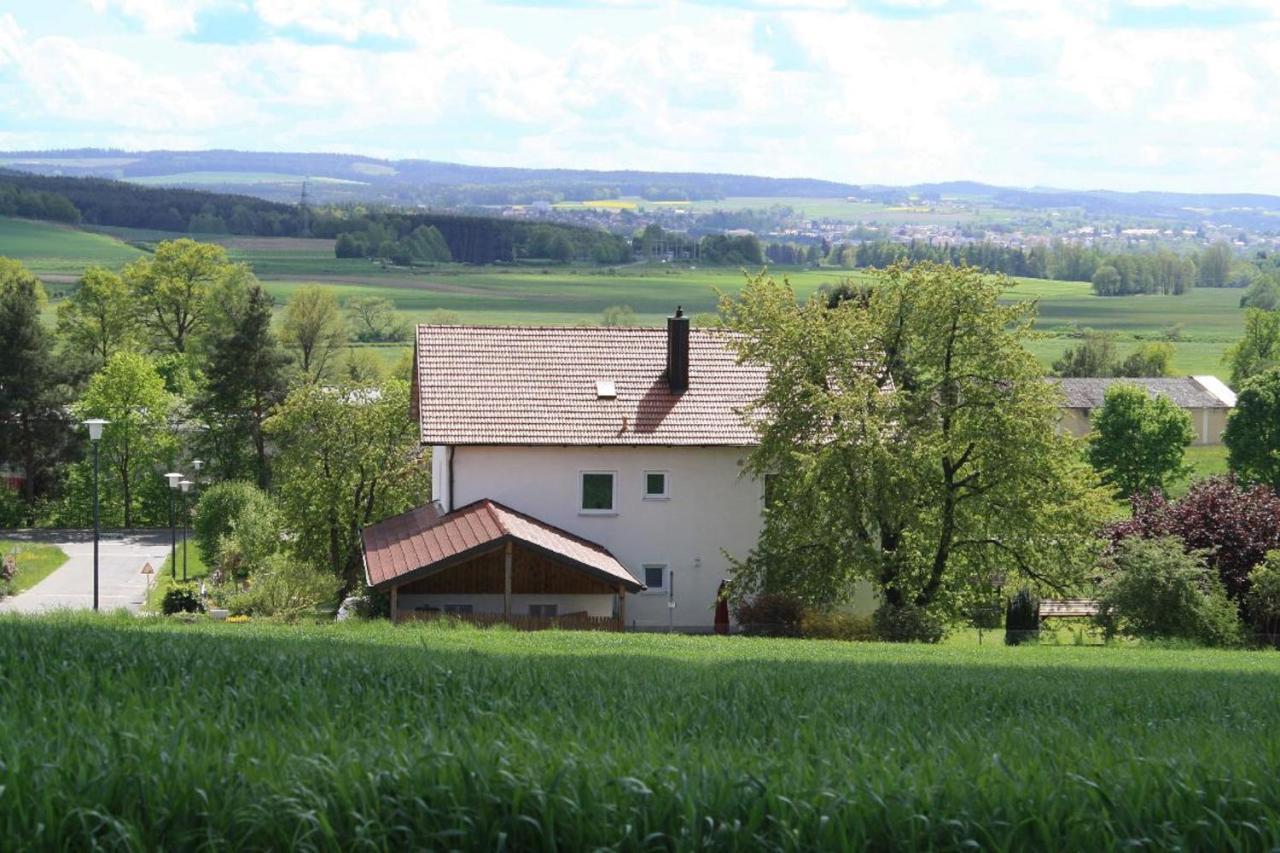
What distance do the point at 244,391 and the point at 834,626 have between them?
4619 centimetres

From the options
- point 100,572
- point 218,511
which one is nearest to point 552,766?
point 218,511

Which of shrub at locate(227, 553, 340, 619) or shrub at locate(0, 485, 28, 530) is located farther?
shrub at locate(0, 485, 28, 530)

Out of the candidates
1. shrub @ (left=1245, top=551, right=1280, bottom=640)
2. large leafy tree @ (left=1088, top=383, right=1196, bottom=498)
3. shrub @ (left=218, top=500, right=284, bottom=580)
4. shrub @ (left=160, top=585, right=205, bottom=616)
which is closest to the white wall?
shrub @ (left=160, top=585, right=205, bottom=616)

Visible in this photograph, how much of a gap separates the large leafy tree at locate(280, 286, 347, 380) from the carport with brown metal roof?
53.9 meters

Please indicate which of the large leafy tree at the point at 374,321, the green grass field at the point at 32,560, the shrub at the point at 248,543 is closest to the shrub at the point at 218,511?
the shrub at the point at 248,543

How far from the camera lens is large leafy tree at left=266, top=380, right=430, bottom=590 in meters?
47.1

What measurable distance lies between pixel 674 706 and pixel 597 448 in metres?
28.2

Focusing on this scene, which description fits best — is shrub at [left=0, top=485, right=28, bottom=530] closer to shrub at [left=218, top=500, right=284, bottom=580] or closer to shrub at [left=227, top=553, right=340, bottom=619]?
shrub at [left=218, top=500, right=284, bottom=580]

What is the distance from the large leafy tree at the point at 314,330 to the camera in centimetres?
9056

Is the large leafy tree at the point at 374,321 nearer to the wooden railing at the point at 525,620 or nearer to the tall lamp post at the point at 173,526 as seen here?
the tall lamp post at the point at 173,526

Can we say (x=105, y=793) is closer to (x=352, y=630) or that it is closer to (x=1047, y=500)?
(x=352, y=630)

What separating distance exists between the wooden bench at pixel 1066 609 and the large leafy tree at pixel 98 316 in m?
60.1

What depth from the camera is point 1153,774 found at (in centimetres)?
884

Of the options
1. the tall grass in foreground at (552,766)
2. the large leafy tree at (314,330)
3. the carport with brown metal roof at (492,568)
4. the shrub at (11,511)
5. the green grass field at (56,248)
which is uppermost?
the green grass field at (56,248)
